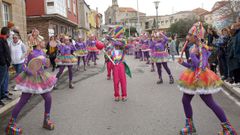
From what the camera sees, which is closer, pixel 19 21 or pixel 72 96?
pixel 72 96

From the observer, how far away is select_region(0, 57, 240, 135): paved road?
518cm

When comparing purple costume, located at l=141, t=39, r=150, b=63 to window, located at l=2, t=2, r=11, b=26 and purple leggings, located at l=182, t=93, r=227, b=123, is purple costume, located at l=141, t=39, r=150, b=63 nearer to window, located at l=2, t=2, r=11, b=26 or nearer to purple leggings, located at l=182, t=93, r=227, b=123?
window, located at l=2, t=2, r=11, b=26

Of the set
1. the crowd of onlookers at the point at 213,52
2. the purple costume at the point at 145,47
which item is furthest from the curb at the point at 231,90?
the purple costume at the point at 145,47

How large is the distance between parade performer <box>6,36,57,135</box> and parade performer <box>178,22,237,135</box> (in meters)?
2.42

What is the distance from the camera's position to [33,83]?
509 centimetres

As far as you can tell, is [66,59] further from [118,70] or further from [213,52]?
[213,52]

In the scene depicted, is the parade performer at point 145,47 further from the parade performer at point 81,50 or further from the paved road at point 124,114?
the paved road at point 124,114

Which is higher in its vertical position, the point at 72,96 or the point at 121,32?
the point at 121,32

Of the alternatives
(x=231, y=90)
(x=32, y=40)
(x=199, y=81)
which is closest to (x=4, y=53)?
(x=32, y=40)

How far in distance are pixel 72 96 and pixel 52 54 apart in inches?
276

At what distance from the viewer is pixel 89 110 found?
6.63 m

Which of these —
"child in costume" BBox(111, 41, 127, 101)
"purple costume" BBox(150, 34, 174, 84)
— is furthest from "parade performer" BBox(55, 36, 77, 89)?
"purple costume" BBox(150, 34, 174, 84)

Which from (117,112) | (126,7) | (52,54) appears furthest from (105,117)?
(126,7)

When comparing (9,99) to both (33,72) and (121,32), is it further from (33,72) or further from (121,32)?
(121,32)
